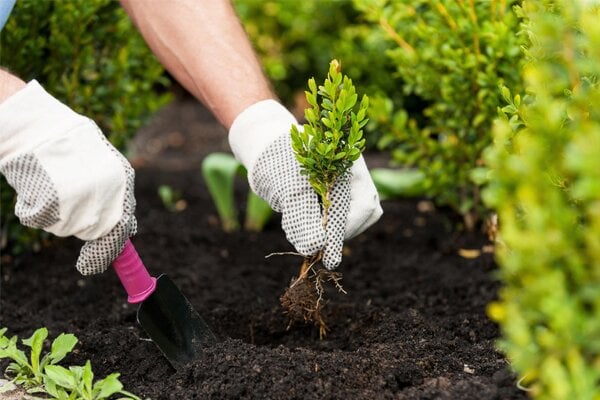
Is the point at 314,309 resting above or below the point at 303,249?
below

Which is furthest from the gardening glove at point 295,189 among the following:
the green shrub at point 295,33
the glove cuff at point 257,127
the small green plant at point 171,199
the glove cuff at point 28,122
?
the green shrub at point 295,33

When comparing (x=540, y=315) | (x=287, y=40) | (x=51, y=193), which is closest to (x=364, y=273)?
(x=51, y=193)

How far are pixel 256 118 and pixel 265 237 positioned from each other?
128cm

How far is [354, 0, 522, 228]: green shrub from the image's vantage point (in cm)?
262

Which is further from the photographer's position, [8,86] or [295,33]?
[295,33]

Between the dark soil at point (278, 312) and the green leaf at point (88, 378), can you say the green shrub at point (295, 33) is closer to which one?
the dark soil at point (278, 312)

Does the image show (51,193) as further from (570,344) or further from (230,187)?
(230,187)

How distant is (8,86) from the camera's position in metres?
1.93

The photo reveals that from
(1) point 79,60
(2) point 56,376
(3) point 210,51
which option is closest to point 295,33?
(1) point 79,60

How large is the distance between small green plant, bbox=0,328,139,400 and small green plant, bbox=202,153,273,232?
1348 millimetres

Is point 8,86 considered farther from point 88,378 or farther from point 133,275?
point 88,378

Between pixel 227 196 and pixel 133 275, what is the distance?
131cm

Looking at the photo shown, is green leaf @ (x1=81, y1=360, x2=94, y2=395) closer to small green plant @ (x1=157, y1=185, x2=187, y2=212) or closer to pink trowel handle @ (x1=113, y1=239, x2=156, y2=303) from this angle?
pink trowel handle @ (x1=113, y1=239, x2=156, y2=303)

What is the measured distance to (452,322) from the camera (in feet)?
7.59
